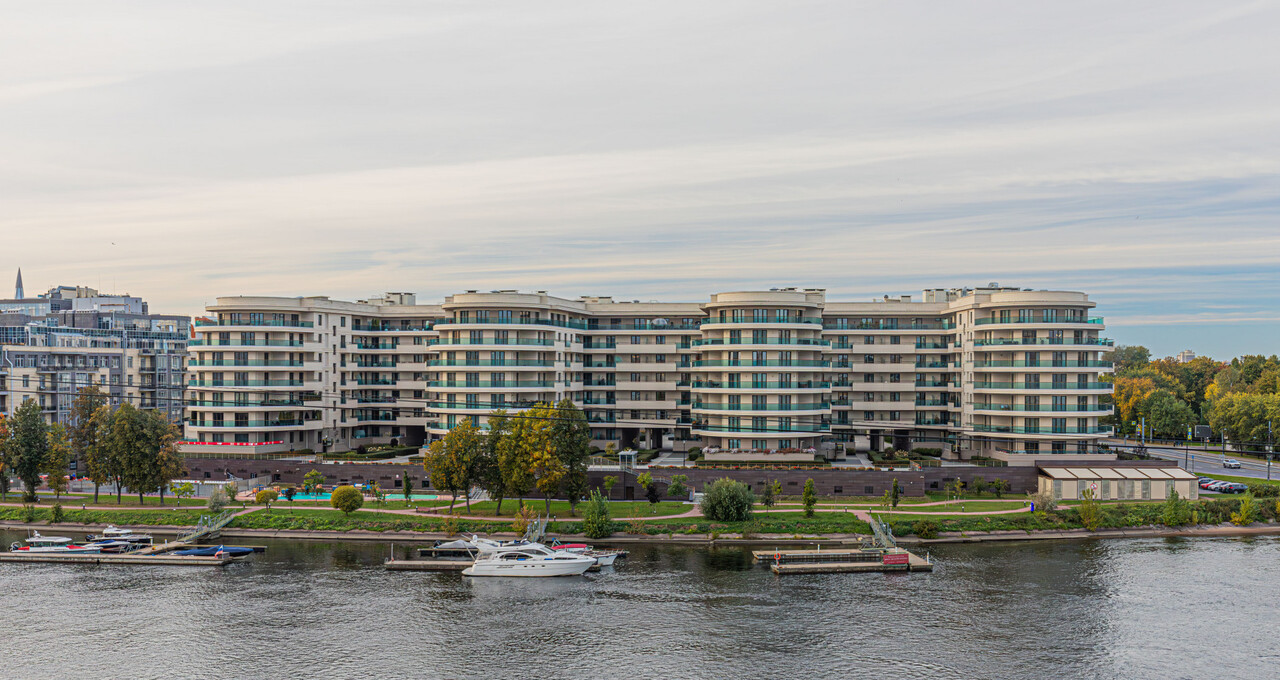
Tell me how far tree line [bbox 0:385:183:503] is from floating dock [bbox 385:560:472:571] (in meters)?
29.0

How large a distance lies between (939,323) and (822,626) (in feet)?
215

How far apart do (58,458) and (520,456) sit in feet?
141

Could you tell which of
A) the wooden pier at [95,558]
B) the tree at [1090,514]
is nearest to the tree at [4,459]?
the wooden pier at [95,558]

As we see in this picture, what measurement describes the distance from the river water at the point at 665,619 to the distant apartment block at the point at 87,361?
54.9 meters

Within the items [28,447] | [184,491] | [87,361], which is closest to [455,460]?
[184,491]

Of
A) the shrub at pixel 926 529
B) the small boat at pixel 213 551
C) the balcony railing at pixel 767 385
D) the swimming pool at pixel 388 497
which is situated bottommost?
the small boat at pixel 213 551

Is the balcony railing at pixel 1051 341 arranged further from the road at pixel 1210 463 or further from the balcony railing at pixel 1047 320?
the road at pixel 1210 463

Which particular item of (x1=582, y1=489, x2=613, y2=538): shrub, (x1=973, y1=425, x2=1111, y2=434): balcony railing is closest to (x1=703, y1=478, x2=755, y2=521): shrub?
(x1=582, y1=489, x2=613, y2=538): shrub

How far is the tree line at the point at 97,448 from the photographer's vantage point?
76.4m

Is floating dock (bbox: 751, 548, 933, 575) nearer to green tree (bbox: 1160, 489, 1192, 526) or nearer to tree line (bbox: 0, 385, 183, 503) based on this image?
green tree (bbox: 1160, 489, 1192, 526)

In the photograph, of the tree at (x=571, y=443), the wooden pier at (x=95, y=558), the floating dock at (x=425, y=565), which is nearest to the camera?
the floating dock at (x=425, y=565)

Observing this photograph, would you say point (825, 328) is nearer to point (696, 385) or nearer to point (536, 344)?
point (696, 385)

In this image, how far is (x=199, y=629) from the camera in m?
47.8

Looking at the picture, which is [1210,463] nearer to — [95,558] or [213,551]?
[213,551]
